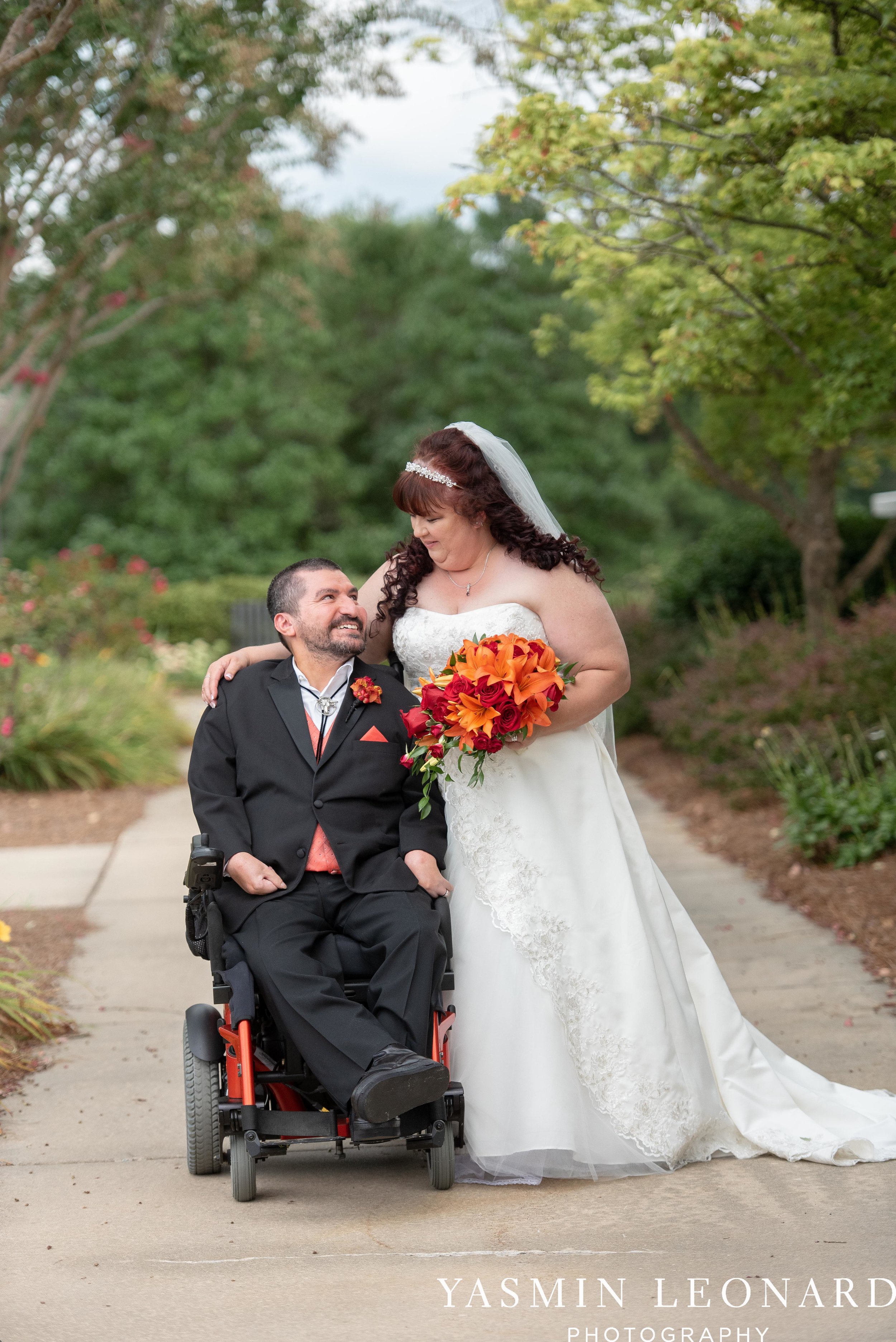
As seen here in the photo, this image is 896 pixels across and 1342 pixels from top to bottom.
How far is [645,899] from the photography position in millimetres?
3703

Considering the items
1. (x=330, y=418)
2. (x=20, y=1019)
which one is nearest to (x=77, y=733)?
(x=20, y=1019)

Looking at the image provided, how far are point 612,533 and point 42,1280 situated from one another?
23217mm

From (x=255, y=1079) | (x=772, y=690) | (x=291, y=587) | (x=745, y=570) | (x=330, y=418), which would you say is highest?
(x=291, y=587)

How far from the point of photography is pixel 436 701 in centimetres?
339

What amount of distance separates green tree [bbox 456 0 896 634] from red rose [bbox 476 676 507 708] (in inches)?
109

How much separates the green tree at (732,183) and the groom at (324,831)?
9.06ft

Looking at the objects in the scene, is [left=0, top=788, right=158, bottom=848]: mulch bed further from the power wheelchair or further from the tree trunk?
the tree trunk

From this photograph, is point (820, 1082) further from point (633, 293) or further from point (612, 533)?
point (612, 533)

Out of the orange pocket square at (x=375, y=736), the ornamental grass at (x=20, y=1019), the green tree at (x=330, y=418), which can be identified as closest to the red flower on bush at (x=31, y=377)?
the ornamental grass at (x=20, y=1019)

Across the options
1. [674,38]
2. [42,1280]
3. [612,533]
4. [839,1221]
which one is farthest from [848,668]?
[612,533]

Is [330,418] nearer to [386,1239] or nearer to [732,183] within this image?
[732,183]

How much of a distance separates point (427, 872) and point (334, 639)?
72 centimetres

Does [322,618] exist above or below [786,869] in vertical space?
above

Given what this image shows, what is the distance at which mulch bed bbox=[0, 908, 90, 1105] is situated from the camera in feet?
14.5
